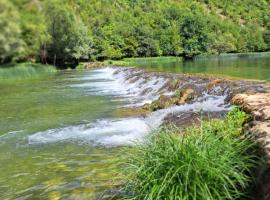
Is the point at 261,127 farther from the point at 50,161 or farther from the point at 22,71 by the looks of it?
the point at 22,71

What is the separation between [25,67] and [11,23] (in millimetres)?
49058

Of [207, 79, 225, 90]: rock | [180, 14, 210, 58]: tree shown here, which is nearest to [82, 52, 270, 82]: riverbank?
[207, 79, 225, 90]: rock

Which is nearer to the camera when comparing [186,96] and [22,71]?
[186,96]

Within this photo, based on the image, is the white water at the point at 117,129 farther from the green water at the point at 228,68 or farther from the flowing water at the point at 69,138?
the green water at the point at 228,68

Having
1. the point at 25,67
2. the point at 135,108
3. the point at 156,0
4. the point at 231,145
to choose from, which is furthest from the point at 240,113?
the point at 156,0

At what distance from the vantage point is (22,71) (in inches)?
2143

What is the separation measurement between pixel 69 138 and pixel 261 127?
887 centimetres

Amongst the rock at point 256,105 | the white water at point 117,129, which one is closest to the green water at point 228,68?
the white water at point 117,129

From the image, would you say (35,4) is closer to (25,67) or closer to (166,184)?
(166,184)

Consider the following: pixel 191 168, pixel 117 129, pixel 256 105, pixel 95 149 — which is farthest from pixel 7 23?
pixel 117 129

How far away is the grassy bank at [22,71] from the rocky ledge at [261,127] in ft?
138

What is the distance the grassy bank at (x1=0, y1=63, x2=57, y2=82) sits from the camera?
161 ft

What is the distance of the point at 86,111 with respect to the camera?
20.5m

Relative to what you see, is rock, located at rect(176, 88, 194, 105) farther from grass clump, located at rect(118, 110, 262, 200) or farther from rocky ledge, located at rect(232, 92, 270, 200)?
grass clump, located at rect(118, 110, 262, 200)
